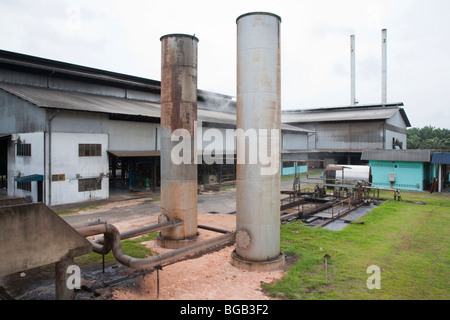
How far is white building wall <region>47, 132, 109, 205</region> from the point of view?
2105cm

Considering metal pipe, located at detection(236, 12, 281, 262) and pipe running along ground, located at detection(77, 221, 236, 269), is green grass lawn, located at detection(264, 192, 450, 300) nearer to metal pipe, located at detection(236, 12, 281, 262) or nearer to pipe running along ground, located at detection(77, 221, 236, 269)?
metal pipe, located at detection(236, 12, 281, 262)

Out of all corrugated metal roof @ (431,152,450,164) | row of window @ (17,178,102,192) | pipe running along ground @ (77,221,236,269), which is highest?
corrugated metal roof @ (431,152,450,164)

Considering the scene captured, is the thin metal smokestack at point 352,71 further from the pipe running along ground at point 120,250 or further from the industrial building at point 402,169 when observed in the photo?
the pipe running along ground at point 120,250

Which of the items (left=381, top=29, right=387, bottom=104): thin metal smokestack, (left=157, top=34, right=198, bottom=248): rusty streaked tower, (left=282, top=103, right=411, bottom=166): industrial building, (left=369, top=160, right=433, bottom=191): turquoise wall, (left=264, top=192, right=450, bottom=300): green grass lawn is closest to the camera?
(left=264, top=192, right=450, bottom=300): green grass lawn

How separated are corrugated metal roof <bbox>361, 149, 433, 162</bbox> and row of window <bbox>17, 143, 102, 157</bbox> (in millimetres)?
24048

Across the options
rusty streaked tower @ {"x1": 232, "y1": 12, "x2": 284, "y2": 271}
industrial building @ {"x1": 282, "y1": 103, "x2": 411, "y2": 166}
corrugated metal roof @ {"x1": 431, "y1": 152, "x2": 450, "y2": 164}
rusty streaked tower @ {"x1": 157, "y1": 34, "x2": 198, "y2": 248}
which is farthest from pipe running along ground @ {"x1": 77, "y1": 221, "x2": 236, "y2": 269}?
industrial building @ {"x1": 282, "y1": 103, "x2": 411, "y2": 166}

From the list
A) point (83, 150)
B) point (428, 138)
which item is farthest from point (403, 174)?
point (428, 138)

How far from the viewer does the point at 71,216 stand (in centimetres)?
1802

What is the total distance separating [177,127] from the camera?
481 inches

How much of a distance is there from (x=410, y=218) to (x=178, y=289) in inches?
575

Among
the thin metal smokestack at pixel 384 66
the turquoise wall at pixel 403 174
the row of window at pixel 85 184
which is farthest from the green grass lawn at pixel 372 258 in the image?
Result: the thin metal smokestack at pixel 384 66

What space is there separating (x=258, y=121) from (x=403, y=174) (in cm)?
2495

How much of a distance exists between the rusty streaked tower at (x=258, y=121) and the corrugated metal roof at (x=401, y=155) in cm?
2301
